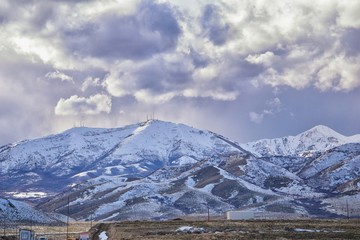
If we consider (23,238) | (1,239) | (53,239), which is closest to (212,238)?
(23,238)

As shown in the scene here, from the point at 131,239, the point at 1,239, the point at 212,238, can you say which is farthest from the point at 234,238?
A: the point at 1,239

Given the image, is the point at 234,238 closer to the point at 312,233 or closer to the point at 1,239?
the point at 312,233

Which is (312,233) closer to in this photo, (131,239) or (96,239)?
(131,239)

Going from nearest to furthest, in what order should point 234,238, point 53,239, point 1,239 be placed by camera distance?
point 234,238 < point 1,239 < point 53,239

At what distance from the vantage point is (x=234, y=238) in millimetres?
93938

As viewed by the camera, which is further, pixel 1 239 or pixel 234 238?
pixel 1 239

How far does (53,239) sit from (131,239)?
45535mm

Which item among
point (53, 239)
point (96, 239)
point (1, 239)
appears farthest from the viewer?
point (53, 239)

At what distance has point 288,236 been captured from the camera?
3890 inches

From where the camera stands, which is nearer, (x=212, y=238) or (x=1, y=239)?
(x=212, y=238)

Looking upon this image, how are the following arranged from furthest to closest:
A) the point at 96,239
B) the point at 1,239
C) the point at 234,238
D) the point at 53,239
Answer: the point at 53,239 < the point at 96,239 < the point at 1,239 < the point at 234,238

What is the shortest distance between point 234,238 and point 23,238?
37.3 m

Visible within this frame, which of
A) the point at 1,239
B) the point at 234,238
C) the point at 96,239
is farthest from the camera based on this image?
the point at 96,239

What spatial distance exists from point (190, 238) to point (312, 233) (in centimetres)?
2682
